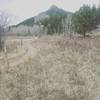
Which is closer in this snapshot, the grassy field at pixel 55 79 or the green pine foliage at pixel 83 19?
the grassy field at pixel 55 79

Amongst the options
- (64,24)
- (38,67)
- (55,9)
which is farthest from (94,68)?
(55,9)

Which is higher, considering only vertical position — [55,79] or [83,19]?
[83,19]

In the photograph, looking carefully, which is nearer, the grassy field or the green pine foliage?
the grassy field

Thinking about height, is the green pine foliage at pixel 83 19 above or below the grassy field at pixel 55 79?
above

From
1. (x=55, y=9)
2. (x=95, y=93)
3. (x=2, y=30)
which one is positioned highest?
(x=55, y=9)

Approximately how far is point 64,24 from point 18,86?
5076 cm

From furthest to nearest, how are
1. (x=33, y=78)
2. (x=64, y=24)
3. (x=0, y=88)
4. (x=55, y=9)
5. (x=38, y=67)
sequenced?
(x=55, y=9) → (x=64, y=24) → (x=38, y=67) → (x=33, y=78) → (x=0, y=88)

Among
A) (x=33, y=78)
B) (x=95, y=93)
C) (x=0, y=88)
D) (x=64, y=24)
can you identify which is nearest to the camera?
(x=95, y=93)

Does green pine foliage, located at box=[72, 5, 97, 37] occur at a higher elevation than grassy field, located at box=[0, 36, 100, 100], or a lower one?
higher

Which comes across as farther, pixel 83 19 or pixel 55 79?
pixel 83 19

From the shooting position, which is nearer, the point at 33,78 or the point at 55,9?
the point at 33,78

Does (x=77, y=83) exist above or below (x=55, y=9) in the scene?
below

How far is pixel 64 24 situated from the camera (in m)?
59.3

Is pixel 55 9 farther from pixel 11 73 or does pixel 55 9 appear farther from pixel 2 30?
pixel 11 73
